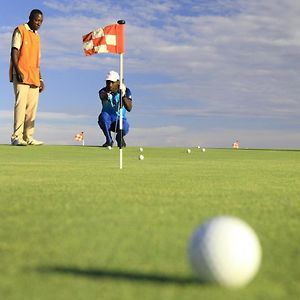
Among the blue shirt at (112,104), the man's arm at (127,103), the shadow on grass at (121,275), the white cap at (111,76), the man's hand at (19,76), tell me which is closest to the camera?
the shadow on grass at (121,275)

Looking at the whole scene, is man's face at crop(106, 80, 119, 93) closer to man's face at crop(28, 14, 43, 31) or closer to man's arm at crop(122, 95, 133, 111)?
man's arm at crop(122, 95, 133, 111)

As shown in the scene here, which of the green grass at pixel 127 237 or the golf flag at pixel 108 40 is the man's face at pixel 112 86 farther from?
the green grass at pixel 127 237

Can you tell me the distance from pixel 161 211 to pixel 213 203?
75 centimetres

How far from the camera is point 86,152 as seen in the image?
17.2 m

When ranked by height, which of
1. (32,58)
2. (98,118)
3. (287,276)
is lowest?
(287,276)

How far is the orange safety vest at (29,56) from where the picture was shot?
1498 centimetres

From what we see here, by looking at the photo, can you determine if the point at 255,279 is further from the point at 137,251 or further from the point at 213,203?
the point at 213,203

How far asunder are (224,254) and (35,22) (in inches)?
545

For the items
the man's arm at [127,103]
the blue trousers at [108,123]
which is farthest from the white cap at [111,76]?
the blue trousers at [108,123]

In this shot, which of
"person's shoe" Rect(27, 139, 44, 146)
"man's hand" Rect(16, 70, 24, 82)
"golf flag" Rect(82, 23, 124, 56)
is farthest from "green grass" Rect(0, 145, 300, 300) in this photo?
"person's shoe" Rect(27, 139, 44, 146)

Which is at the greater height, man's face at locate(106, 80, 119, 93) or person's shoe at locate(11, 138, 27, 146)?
man's face at locate(106, 80, 119, 93)

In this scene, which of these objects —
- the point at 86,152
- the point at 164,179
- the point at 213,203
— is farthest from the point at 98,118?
the point at 213,203

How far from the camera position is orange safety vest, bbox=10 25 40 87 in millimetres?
14984

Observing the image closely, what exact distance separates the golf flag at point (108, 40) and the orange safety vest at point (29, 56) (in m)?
4.98
